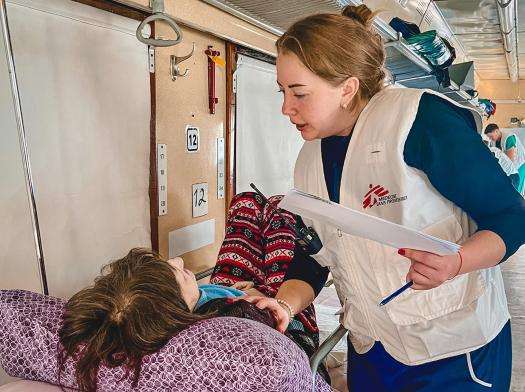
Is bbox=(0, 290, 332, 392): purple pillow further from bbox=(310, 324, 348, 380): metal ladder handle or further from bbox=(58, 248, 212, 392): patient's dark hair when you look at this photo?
bbox=(310, 324, 348, 380): metal ladder handle

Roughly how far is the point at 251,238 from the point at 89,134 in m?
0.72

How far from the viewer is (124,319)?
0.89 meters

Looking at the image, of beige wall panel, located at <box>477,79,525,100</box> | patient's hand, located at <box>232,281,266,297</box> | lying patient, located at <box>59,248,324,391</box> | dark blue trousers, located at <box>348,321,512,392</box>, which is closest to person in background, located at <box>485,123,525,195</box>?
patient's hand, located at <box>232,281,266,297</box>

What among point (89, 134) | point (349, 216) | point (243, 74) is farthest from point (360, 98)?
point (243, 74)

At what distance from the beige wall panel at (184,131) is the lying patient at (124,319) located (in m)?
0.96

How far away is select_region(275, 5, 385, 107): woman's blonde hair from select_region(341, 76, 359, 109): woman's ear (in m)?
0.01

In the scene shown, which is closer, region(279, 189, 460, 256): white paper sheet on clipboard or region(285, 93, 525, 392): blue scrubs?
region(279, 189, 460, 256): white paper sheet on clipboard

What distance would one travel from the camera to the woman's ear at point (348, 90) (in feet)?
3.66

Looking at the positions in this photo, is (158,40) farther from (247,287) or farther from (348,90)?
(247,287)

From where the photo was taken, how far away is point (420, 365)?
1.18 metres

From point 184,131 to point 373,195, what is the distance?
1.14m

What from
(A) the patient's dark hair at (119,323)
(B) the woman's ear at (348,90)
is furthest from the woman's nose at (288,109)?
(A) the patient's dark hair at (119,323)

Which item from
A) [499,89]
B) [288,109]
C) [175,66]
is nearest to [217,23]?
[175,66]

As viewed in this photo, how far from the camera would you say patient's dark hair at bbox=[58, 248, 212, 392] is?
845 mm
